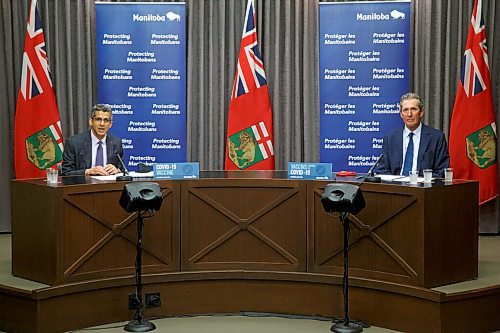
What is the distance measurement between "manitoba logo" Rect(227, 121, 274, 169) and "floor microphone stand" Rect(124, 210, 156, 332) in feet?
8.92

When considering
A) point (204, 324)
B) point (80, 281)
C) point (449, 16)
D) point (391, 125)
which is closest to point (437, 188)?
point (204, 324)

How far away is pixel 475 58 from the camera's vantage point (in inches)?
280

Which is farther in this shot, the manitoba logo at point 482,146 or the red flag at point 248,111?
the red flag at point 248,111

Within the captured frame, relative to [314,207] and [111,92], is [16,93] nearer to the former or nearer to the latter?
[111,92]

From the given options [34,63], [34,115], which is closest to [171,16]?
[34,63]

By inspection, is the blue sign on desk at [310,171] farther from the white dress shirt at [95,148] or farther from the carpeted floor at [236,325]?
the white dress shirt at [95,148]

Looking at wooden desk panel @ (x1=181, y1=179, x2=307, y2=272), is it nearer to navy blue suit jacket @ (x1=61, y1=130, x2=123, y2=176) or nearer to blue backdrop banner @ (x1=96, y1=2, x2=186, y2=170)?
navy blue suit jacket @ (x1=61, y1=130, x2=123, y2=176)

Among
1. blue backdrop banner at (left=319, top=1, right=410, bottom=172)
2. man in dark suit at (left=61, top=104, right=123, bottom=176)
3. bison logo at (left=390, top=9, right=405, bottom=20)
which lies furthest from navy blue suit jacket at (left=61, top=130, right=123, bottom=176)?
bison logo at (left=390, top=9, right=405, bottom=20)

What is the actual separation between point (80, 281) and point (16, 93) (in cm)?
365

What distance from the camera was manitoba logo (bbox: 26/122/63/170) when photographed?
736cm

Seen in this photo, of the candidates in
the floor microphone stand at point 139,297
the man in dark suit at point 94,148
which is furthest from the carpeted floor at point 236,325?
the man in dark suit at point 94,148

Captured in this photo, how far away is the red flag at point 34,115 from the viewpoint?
7340mm

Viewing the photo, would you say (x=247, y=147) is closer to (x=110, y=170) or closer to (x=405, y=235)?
(x=110, y=170)

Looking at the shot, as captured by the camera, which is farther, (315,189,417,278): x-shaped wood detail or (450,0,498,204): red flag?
(450,0,498,204): red flag
